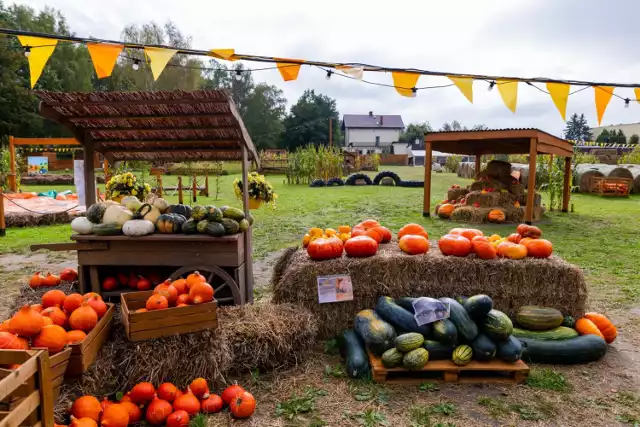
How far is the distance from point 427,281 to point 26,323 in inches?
126

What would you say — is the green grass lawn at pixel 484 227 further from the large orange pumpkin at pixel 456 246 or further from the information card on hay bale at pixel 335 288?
the information card on hay bale at pixel 335 288

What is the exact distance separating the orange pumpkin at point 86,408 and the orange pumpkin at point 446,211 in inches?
421

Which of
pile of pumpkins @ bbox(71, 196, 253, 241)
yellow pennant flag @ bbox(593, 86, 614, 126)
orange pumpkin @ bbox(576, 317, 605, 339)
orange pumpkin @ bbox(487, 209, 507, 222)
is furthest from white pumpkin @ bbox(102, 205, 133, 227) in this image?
orange pumpkin @ bbox(487, 209, 507, 222)

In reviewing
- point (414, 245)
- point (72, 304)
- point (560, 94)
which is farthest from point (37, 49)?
point (560, 94)

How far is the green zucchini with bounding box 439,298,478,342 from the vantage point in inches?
138

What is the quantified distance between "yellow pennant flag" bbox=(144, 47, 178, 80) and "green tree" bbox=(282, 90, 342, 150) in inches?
2039

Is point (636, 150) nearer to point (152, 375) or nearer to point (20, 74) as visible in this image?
point (152, 375)

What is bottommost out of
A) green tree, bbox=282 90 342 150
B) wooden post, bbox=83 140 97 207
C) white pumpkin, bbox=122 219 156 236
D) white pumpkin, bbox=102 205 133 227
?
white pumpkin, bbox=122 219 156 236

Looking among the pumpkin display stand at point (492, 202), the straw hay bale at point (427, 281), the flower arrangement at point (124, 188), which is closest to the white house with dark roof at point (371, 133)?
the pumpkin display stand at point (492, 202)

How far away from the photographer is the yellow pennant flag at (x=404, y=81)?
581cm

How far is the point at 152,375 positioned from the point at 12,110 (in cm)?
4309

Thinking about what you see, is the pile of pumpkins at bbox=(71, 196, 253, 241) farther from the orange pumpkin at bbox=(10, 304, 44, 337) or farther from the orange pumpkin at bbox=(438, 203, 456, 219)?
the orange pumpkin at bbox=(438, 203, 456, 219)

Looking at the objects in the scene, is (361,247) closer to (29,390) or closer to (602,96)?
(29,390)

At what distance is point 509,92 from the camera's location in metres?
6.02
